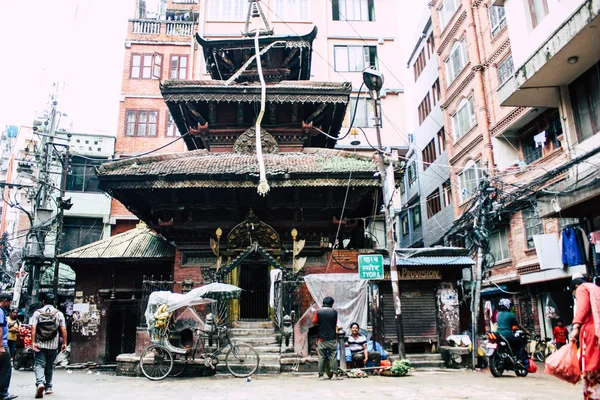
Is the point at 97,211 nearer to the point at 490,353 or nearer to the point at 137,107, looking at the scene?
the point at 137,107

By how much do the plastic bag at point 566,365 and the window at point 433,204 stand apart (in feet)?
84.8

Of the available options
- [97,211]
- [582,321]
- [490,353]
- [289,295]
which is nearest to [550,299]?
[490,353]

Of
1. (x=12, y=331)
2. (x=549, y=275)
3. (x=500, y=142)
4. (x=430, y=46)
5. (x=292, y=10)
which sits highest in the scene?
(x=292, y=10)

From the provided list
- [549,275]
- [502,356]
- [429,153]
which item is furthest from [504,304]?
[429,153]

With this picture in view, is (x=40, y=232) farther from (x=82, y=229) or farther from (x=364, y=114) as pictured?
(x=364, y=114)

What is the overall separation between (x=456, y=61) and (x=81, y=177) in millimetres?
26017

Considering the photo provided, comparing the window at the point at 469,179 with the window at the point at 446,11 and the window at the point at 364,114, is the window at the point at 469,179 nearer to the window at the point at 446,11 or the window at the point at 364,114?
the window at the point at 364,114

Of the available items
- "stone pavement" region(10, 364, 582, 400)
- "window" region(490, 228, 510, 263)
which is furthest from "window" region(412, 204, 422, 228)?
"stone pavement" region(10, 364, 582, 400)

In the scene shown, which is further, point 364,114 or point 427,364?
point 364,114

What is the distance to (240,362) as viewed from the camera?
39.7 feet

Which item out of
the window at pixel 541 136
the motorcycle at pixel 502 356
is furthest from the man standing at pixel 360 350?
the window at pixel 541 136

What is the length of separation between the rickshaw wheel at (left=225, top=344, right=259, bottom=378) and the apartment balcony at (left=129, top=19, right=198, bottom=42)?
2864 centimetres

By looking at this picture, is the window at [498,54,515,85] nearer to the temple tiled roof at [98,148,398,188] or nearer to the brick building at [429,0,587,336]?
the brick building at [429,0,587,336]

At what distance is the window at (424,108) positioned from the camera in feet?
116
